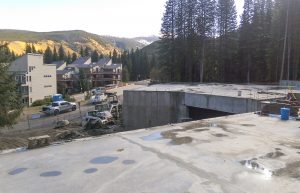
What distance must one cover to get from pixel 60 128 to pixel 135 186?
26.5 m

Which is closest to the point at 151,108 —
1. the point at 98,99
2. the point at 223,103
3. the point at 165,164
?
the point at 223,103

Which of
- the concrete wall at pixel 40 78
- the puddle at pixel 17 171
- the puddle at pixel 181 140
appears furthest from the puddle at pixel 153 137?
the concrete wall at pixel 40 78

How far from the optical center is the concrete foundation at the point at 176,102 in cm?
2369

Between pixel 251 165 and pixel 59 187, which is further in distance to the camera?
pixel 251 165

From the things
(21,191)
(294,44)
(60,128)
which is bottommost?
(60,128)

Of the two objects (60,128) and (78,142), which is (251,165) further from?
(60,128)

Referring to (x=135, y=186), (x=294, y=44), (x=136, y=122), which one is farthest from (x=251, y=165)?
(x=294, y=44)

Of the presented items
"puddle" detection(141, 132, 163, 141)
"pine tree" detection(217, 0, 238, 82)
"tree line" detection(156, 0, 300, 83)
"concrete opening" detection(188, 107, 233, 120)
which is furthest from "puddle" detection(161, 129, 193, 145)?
"pine tree" detection(217, 0, 238, 82)

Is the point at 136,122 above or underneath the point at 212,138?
underneath

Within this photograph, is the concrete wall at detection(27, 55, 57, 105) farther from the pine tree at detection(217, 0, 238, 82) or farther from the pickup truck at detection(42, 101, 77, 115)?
the pine tree at detection(217, 0, 238, 82)

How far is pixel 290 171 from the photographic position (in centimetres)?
870

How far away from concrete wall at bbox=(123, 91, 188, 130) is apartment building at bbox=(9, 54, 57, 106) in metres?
31.2

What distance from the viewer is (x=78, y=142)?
39.9 feet

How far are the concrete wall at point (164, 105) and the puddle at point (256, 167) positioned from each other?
13.3 meters
